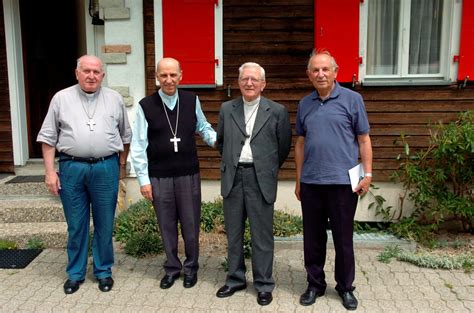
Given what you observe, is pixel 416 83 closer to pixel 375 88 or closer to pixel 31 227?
pixel 375 88

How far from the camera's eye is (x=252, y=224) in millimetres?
3324

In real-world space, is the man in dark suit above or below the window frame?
below

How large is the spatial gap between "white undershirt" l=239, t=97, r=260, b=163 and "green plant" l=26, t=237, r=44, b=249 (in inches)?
98.2

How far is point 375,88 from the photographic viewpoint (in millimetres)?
5113

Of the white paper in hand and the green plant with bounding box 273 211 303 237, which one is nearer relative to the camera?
the white paper in hand

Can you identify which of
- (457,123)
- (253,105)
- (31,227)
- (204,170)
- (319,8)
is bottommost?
(31,227)

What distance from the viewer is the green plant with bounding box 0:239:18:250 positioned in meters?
4.48

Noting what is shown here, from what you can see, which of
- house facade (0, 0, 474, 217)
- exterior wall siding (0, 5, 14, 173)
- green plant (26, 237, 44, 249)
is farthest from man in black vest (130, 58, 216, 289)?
exterior wall siding (0, 5, 14, 173)

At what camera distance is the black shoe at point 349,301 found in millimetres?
3252

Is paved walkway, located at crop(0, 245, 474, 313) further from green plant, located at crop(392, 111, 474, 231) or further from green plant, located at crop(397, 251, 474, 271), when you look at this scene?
green plant, located at crop(392, 111, 474, 231)

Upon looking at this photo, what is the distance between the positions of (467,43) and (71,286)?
455 cm

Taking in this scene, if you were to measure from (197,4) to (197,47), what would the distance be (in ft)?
1.55

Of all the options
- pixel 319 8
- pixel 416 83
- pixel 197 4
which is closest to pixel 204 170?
pixel 197 4

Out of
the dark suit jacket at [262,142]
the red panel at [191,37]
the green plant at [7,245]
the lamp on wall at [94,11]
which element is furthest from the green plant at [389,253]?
the lamp on wall at [94,11]
